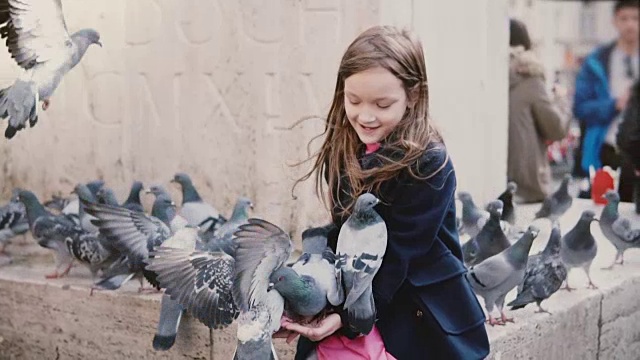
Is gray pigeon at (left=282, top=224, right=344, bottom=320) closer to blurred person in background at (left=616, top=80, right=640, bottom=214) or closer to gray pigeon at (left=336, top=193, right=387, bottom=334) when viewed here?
gray pigeon at (left=336, top=193, right=387, bottom=334)

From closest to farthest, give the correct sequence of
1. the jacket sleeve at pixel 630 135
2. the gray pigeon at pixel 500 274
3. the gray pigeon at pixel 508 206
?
the gray pigeon at pixel 500 274, the gray pigeon at pixel 508 206, the jacket sleeve at pixel 630 135

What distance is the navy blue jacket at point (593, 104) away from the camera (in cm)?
770

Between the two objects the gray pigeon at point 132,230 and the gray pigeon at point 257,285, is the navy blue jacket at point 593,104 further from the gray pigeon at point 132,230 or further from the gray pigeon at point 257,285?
the gray pigeon at point 257,285

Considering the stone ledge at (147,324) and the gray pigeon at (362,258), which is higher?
the gray pigeon at (362,258)

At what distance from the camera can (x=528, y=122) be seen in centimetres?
930

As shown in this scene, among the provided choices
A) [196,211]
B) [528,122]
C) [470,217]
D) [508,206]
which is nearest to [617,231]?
[508,206]

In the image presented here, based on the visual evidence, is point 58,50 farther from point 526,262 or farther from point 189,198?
point 526,262

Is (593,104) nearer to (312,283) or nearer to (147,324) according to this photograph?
(147,324)

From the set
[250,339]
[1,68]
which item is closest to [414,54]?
[250,339]

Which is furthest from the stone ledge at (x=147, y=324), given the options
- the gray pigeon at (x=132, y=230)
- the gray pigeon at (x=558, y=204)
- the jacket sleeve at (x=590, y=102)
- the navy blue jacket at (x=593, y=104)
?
the jacket sleeve at (x=590, y=102)

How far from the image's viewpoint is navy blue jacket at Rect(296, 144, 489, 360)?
3.45 metres

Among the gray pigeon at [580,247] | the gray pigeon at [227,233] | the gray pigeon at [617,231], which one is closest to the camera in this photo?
the gray pigeon at [227,233]

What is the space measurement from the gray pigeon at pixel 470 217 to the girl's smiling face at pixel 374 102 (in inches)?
91.0

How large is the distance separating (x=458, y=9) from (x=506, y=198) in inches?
43.8
